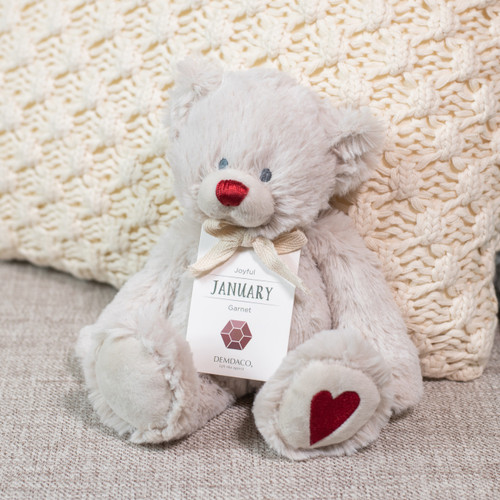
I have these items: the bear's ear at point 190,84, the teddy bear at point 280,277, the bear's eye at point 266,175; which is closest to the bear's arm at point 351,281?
the teddy bear at point 280,277

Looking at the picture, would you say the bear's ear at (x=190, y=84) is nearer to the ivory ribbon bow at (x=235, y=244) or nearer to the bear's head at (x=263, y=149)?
the bear's head at (x=263, y=149)

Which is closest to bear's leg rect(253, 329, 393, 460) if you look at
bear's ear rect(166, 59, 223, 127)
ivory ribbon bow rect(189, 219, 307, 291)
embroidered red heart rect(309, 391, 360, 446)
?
embroidered red heart rect(309, 391, 360, 446)

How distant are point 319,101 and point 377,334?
0.94 ft

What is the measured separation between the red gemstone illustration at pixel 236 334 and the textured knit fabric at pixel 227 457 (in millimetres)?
99

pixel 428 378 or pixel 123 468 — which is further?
pixel 428 378

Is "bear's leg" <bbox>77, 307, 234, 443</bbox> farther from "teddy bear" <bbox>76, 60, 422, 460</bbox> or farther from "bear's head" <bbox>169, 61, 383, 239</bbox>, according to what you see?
"bear's head" <bbox>169, 61, 383, 239</bbox>

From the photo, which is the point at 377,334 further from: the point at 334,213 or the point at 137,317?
the point at 137,317

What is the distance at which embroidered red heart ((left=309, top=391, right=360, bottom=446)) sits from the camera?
66 cm

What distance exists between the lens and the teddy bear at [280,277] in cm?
68

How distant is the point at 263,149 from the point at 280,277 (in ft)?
0.49

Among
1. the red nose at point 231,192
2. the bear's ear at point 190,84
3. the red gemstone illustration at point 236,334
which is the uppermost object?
A: the bear's ear at point 190,84

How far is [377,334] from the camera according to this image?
76cm

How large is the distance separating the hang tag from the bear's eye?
3.6 inches

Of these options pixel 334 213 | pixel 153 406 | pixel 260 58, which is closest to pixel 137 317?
pixel 153 406
